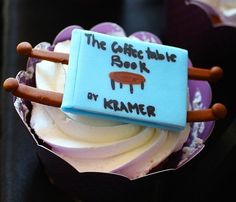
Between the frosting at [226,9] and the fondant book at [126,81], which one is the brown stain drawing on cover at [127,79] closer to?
the fondant book at [126,81]

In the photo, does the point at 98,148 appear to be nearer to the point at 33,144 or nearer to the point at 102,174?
the point at 102,174

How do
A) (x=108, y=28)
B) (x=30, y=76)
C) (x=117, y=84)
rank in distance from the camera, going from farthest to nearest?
(x=108, y=28), (x=30, y=76), (x=117, y=84)

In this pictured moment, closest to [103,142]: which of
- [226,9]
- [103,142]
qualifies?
[103,142]

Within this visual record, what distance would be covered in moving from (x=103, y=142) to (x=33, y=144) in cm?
17

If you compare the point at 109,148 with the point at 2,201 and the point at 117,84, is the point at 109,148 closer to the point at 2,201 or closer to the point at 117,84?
the point at 117,84

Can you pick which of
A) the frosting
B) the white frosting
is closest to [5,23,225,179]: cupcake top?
the white frosting

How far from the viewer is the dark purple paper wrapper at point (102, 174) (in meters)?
0.74

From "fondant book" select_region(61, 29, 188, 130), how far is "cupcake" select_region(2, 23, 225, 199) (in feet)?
0.14

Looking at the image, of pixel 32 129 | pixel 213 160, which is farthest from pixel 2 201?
pixel 213 160

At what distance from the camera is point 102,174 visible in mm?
713

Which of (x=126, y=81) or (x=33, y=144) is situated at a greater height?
(x=126, y=81)

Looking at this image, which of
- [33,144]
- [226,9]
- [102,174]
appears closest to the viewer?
[102,174]

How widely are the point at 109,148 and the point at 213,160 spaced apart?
0.17m

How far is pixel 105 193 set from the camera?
79 centimetres
